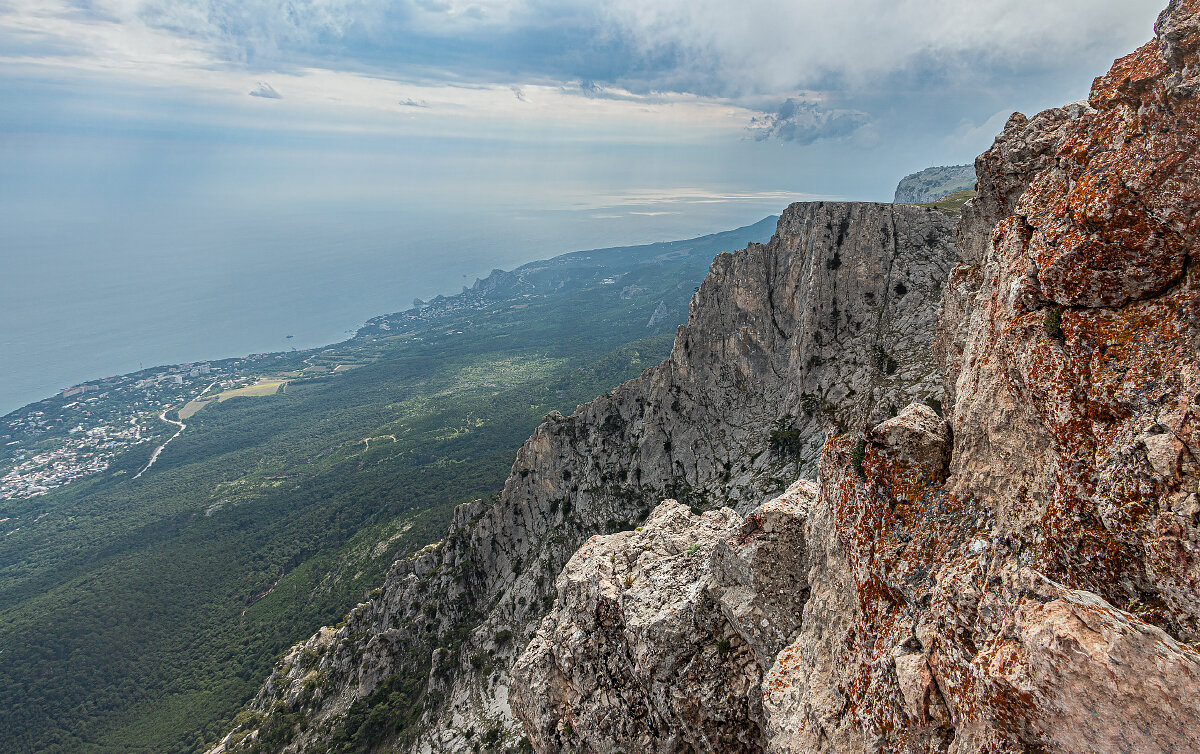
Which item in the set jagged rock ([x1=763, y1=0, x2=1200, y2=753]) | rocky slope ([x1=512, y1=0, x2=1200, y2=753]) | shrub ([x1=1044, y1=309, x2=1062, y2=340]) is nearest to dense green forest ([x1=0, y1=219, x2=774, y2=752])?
rocky slope ([x1=512, y1=0, x2=1200, y2=753])

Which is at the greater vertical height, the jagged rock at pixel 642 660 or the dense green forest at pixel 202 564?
the jagged rock at pixel 642 660

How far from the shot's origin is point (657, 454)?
208ft

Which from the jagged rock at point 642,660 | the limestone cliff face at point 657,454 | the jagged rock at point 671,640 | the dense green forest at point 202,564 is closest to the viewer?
the jagged rock at point 671,640

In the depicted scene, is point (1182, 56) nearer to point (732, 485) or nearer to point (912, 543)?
point (912, 543)

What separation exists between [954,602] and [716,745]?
11.5 meters

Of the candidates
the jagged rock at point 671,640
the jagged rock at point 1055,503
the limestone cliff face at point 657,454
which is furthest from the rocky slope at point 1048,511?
the limestone cliff face at point 657,454

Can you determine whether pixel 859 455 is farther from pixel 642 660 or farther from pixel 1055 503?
pixel 642 660

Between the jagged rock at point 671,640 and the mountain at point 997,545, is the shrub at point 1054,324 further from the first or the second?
the jagged rock at point 671,640

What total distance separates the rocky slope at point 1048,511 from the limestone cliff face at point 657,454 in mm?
29458

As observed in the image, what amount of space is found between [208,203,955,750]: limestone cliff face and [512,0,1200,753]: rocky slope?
29458mm

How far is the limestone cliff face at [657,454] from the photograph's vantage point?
47.3 metres

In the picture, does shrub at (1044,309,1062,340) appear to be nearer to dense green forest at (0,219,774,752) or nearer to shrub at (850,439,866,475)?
shrub at (850,439,866,475)

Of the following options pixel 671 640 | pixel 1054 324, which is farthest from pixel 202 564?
pixel 1054 324

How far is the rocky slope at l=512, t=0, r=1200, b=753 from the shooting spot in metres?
7.01
